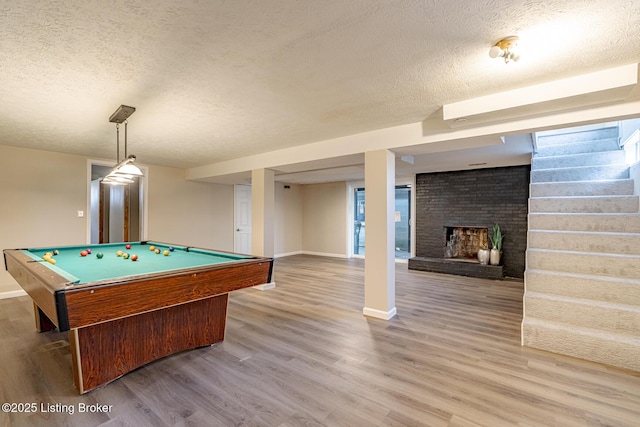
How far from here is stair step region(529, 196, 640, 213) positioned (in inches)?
133

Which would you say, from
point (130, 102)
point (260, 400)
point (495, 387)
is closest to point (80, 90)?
point (130, 102)

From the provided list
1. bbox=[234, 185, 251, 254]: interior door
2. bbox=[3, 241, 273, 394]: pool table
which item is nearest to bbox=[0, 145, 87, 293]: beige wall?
bbox=[3, 241, 273, 394]: pool table

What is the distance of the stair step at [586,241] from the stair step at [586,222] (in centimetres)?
18

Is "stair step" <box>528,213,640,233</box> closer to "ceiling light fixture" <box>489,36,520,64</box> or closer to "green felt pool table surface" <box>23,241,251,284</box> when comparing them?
"ceiling light fixture" <box>489,36,520,64</box>

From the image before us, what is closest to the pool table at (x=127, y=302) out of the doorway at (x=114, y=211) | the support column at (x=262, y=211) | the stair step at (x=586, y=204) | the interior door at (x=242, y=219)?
the support column at (x=262, y=211)

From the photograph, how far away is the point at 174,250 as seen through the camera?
3.63 m

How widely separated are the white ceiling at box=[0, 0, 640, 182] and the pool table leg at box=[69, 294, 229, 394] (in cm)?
179

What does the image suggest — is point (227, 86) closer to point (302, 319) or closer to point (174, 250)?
point (174, 250)

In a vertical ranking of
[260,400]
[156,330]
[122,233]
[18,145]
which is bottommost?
[260,400]

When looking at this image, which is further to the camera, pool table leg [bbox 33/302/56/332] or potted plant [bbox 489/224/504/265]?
potted plant [bbox 489/224/504/265]

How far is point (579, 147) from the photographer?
15.4 feet

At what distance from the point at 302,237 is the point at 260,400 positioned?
7.28 metres

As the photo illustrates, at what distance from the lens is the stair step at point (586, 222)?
10.2ft

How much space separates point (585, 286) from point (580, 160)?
248cm
